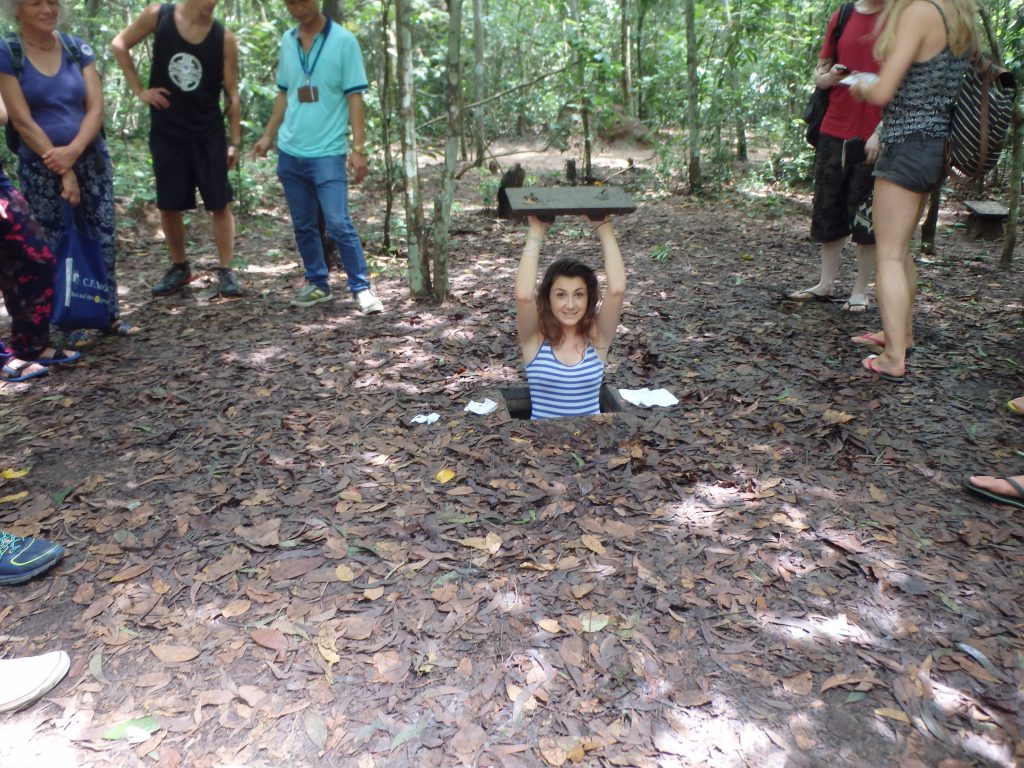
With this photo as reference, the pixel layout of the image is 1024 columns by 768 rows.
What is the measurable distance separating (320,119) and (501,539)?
3635 mm

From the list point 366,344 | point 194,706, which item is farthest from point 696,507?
point 366,344

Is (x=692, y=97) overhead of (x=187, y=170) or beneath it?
overhead

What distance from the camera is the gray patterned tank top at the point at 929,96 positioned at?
374 centimetres

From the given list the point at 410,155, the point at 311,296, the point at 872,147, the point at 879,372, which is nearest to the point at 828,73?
the point at 872,147

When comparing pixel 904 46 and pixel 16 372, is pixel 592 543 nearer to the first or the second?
pixel 904 46

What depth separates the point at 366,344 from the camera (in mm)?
4957

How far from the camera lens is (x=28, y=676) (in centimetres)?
217

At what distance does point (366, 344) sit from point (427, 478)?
75.7 inches

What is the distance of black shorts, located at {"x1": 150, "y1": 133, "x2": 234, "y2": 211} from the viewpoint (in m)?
5.26

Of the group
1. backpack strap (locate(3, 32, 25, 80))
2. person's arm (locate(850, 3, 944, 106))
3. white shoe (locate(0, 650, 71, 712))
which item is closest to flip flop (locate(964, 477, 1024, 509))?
person's arm (locate(850, 3, 944, 106))

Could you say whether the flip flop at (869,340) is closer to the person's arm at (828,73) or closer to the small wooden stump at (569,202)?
the person's arm at (828,73)

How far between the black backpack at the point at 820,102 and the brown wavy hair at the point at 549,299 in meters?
2.44

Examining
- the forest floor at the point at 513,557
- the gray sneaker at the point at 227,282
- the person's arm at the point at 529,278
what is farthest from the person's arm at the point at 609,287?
the gray sneaker at the point at 227,282

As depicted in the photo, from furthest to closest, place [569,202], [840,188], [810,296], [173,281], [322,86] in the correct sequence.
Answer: [173,281] < [810,296] < [322,86] < [840,188] < [569,202]
